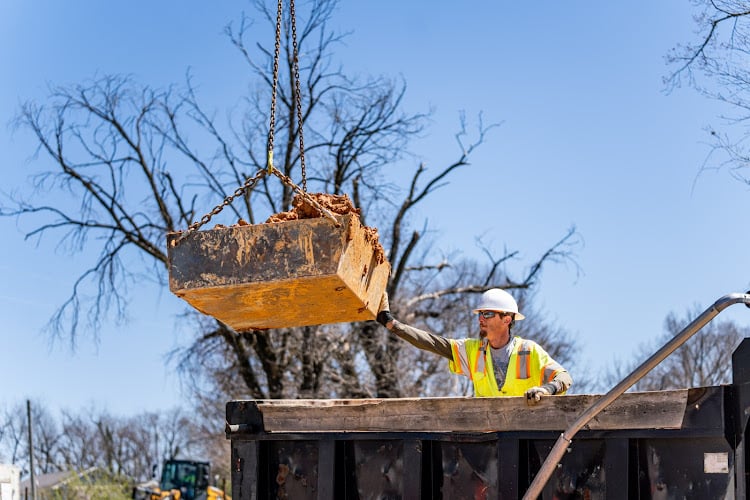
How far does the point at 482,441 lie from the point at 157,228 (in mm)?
19292

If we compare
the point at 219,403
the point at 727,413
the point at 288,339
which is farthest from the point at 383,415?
the point at 219,403

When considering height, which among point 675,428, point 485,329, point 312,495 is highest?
point 485,329

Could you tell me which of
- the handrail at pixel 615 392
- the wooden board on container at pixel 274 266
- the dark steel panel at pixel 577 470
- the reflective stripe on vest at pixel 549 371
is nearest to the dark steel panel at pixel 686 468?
the dark steel panel at pixel 577 470

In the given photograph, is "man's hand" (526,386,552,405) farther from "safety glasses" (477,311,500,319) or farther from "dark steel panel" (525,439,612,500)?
"safety glasses" (477,311,500,319)

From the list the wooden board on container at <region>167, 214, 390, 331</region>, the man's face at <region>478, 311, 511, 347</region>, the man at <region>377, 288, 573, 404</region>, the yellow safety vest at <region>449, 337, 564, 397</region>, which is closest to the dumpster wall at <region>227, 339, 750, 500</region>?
the wooden board on container at <region>167, 214, 390, 331</region>

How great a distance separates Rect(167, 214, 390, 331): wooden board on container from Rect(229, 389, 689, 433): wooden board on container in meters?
0.64

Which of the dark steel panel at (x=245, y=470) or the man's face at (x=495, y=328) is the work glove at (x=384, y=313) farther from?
the dark steel panel at (x=245, y=470)

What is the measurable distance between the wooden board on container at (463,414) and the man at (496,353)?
1.25 metres

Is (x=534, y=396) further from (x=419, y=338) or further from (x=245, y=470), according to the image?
(x=419, y=338)

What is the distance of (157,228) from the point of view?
76.2 ft

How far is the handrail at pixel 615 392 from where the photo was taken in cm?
413

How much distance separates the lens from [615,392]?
4176 millimetres

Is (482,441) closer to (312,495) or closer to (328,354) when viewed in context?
(312,495)

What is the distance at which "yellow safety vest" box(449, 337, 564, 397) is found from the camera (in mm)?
6160
